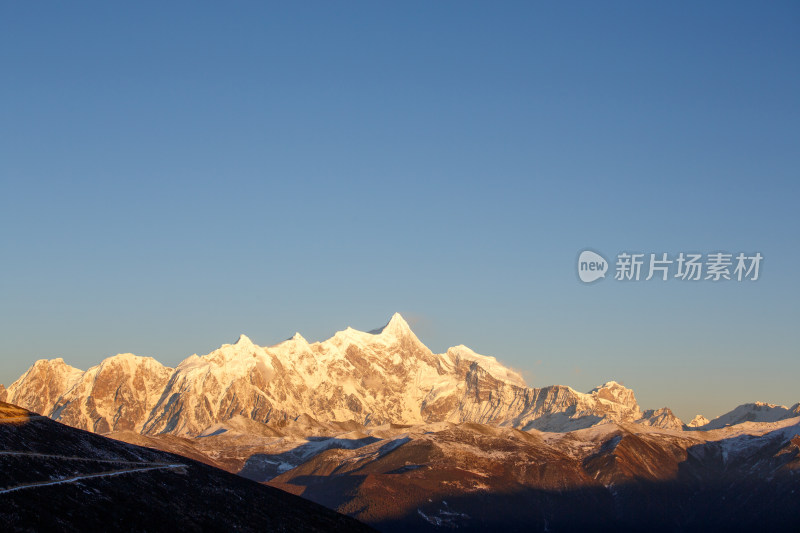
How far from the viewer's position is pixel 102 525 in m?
143

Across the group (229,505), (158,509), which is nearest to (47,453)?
(158,509)

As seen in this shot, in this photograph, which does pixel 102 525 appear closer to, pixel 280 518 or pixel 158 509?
pixel 158 509

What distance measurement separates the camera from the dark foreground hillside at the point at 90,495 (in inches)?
5428

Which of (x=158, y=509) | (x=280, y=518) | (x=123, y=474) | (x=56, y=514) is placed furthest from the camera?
(x=280, y=518)

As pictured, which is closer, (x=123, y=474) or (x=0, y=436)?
(x=0, y=436)

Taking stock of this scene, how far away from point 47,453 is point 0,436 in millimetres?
8615

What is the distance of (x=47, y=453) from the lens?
575ft

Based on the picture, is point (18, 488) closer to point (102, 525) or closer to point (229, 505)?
point (102, 525)

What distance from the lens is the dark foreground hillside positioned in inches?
5428

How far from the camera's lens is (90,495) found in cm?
15700

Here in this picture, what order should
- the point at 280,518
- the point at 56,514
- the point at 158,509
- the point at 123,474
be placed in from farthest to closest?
the point at 280,518, the point at 123,474, the point at 158,509, the point at 56,514

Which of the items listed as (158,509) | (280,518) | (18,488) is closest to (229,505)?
(280,518)

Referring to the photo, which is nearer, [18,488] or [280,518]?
[18,488]

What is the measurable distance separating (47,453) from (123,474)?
15.3 meters
